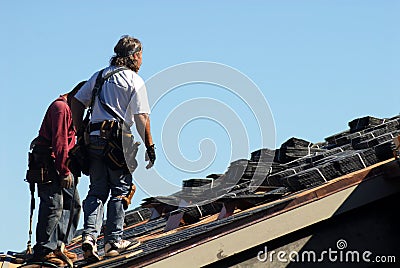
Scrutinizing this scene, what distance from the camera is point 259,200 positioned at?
8.05 meters

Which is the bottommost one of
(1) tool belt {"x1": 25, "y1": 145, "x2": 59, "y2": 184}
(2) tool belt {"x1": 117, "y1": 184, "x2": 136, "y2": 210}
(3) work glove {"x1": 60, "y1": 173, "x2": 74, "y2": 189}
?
(2) tool belt {"x1": 117, "y1": 184, "x2": 136, "y2": 210}

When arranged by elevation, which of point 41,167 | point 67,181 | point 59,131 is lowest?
point 67,181

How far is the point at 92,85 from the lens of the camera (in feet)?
24.6

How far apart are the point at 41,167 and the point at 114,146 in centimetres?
110

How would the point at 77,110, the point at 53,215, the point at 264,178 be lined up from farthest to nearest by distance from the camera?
the point at 264,178 < the point at 53,215 < the point at 77,110

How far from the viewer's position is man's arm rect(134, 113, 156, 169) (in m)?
7.24

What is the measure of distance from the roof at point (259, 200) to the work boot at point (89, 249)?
0.11 m

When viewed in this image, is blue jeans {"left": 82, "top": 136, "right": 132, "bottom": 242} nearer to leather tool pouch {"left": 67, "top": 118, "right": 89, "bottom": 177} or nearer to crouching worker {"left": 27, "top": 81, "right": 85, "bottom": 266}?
leather tool pouch {"left": 67, "top": 118, "right": 89, "bottom": 177}

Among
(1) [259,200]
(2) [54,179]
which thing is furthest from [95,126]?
(1) [259,200]

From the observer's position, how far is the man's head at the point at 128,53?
7457 mm

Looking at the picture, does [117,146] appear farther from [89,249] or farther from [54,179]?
[54,179]

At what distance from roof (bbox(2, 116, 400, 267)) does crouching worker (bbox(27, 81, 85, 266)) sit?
1.31ft

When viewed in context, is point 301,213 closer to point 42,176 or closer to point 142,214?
point 42,176

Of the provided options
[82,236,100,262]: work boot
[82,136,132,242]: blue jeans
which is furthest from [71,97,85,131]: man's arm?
[82,236,100,262]: work boot
